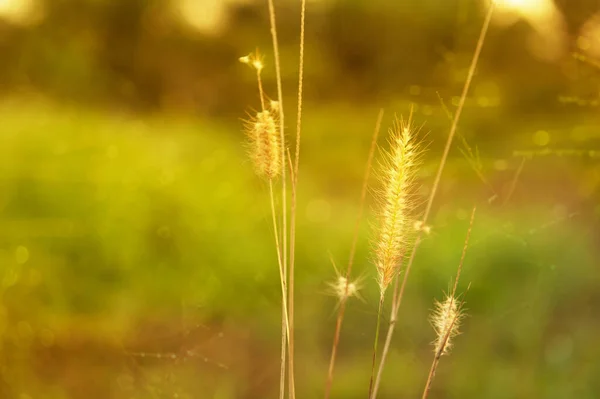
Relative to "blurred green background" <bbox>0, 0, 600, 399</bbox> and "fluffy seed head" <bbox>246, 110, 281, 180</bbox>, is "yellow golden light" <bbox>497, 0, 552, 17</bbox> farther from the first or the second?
"fluffy seed head" <bbox>246, 110, 281, 180</bbox>

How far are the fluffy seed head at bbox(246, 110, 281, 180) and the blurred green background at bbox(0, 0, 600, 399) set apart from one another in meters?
0.40

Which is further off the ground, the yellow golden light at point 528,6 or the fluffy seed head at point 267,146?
the yellow golden light at point 528,6

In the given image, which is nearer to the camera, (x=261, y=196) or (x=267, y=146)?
(x=267, y=146)

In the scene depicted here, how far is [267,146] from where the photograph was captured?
69 centimetres

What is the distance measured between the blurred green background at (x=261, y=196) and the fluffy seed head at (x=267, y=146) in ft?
1.33

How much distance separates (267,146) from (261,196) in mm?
461

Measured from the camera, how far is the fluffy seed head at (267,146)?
686 mm

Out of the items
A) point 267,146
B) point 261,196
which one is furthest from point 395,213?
point 261,196

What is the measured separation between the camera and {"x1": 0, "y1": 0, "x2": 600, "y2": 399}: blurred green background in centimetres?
106

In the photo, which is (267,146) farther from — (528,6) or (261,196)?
(528,6)

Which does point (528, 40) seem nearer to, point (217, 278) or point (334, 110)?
point (334, 110)

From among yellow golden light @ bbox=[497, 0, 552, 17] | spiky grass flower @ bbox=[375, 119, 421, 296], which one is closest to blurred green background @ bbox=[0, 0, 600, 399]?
yellow golden light @ bbox=[497, 0, 552, 17]

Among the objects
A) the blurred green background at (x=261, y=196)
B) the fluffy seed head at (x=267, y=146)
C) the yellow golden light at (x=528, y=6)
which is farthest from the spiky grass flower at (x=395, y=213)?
the yellow golden light at (x=528, y=6)

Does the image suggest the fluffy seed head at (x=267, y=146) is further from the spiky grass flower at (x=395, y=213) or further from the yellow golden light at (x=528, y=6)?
the yellow golden light at (x=528, y=6)
